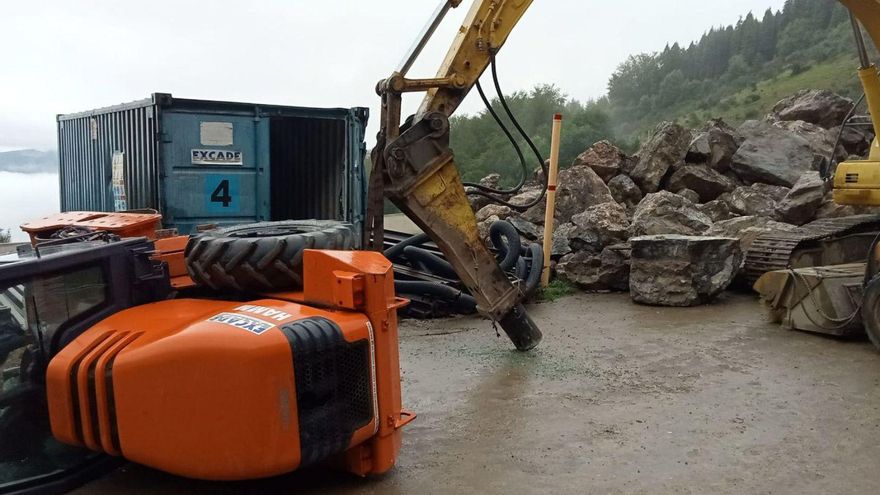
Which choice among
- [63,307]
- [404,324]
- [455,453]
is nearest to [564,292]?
[404,324]

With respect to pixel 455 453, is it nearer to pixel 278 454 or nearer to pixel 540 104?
pixel 278 454

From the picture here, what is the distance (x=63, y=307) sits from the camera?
11.6ft

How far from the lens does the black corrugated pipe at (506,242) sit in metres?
8.14

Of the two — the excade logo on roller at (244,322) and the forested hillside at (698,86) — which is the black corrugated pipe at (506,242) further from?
the forested hillside at (698,86)

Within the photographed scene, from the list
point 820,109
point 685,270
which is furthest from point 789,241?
point 820,109

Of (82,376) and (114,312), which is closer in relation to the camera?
(82,376)

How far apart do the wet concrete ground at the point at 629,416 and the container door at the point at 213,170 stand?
7.49 ft

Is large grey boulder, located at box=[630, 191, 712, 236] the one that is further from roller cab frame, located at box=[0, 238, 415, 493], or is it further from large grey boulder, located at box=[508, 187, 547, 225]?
roller cab frame, located at box=[0, 238, 415, 493]

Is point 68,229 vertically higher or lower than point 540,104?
lower

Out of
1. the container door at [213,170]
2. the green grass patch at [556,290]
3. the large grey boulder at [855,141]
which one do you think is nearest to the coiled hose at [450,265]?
the green grass patch at [556,290]

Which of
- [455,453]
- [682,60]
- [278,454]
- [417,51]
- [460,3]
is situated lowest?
[455,453]

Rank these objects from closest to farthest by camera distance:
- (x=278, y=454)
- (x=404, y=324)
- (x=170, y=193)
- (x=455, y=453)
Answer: (x=278, y=454) → (x=455, y=453) → (x=170, y=193) → (x=404, y=324)

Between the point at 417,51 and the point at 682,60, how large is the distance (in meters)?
52.3

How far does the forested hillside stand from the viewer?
106 feet
